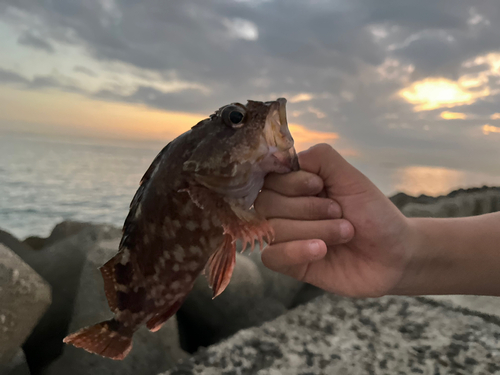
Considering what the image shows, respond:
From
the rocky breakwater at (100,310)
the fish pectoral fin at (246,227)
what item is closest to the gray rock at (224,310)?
the rocky breakwater at (100,310)

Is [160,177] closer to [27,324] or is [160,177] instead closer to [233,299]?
[27,324]

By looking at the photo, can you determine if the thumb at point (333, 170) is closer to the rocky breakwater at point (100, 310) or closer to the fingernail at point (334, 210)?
the fingernail at point (334, 210)

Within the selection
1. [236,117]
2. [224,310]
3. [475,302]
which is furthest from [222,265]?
[475,302]

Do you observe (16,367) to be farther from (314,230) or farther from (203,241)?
(314,230)

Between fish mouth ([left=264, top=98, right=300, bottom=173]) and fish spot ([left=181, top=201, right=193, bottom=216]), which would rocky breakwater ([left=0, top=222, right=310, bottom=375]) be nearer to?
fish spot ([left=181, top=201, right=193, bottom=216])

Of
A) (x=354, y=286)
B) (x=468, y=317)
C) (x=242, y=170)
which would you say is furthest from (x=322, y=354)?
(x=242, y=170)

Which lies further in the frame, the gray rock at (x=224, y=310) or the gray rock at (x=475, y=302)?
the gray rock at (x=224, y=310)
